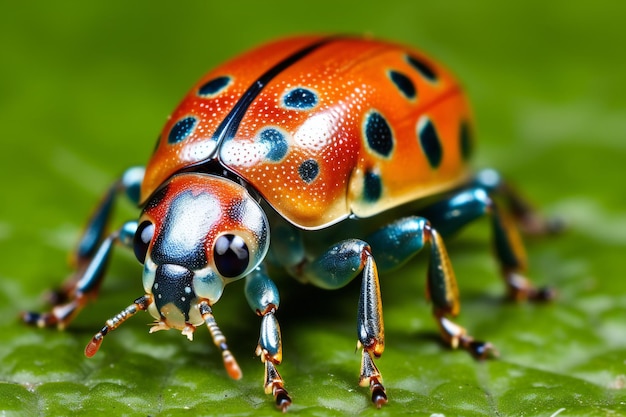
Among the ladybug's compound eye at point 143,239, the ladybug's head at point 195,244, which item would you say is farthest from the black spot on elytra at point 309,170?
the ladybug's compound eye at point 143,239

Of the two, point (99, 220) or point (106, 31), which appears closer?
point (99, 220)

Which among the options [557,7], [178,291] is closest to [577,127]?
[557,7]

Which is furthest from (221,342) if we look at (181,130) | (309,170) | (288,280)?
(288,280)

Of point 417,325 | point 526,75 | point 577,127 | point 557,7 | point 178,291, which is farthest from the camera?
point 557,7

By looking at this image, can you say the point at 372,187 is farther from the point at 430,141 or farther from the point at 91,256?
the point at 91,256

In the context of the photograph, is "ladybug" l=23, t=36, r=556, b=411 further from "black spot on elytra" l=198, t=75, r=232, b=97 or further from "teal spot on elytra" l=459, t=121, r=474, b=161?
"teal spot on elytra" l=459, t=121, r=474, b=161

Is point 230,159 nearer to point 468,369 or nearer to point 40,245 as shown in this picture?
point 468,369

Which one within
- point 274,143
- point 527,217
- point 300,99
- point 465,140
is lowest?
point 527,217
